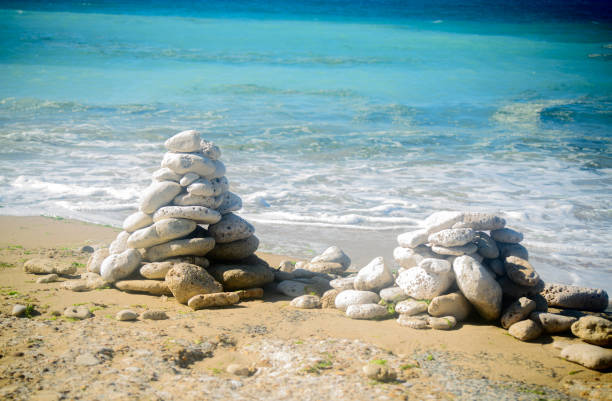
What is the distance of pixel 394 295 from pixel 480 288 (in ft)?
3.02

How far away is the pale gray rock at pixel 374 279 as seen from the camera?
638 centimetres

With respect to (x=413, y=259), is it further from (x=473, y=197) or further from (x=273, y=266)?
(x=473, y=197)

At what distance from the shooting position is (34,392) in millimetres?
3840

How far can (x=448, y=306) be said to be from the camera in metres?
5.70

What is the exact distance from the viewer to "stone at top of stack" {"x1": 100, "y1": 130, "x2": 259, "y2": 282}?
6.44 m

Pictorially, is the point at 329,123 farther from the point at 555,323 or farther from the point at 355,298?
the point at 555,323

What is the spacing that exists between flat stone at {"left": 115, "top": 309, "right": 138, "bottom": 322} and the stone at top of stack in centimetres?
96

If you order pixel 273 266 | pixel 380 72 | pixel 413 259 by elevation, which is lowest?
pixel 273 266

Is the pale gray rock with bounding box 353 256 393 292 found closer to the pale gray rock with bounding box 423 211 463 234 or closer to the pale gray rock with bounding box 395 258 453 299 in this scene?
the pale gray rock with bounding box 395 258 453 299

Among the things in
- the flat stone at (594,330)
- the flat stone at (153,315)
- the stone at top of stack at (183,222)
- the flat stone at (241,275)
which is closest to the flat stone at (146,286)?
the stone at top of stack at (183,222)

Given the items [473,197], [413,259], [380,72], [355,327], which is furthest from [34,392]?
[380,72]

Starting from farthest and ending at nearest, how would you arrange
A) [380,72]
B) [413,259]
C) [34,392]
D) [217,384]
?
[380,72] < [413,259] < [217,384] < [34,392]

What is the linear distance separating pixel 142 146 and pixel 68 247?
10.0 metres

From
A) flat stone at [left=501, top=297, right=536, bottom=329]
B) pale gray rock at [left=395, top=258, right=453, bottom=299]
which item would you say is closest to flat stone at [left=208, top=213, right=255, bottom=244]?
pale gray rock at [left=395, top=258, right=453, bottom=299]
